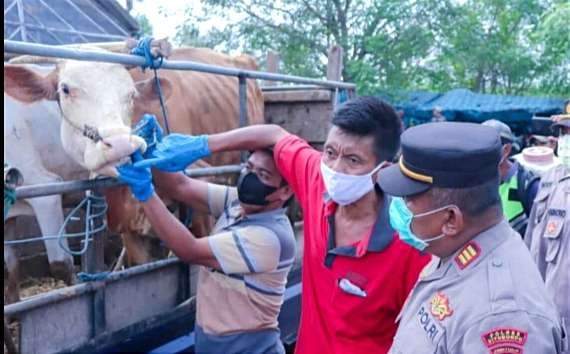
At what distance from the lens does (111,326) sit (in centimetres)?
253

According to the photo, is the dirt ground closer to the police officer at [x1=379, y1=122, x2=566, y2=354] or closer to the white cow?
the white cow

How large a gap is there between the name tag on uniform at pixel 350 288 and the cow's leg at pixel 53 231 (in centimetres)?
223

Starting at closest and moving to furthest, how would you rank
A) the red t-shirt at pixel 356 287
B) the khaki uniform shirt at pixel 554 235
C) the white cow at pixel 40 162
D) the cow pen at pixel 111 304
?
the red t-shirt at pixel 356 287 → the cow pen at pixel 111 304 → the khaki uniform shirt at pixel 554 235 → the white cow at pixel 40 162

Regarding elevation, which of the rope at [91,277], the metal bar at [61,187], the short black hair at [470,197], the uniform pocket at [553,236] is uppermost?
the short black hair at [470,197]

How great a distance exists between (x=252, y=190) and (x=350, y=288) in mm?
601

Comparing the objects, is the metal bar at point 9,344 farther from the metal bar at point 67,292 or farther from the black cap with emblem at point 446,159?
the black cap with emblem at point 446,159

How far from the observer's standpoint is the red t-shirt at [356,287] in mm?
1968

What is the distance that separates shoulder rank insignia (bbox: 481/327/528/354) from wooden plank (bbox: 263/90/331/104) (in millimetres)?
3193

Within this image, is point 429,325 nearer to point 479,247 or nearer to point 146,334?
point 479,247

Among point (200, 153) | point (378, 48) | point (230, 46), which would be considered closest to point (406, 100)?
point (378, 48)

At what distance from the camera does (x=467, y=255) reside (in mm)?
1508

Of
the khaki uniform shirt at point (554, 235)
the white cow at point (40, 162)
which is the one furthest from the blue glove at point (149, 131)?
the khaki uniform shirt at point (554, 235)

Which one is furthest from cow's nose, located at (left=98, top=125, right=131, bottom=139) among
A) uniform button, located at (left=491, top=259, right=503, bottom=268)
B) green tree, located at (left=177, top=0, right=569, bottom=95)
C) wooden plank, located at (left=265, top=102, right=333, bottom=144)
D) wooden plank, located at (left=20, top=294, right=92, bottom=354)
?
green tree, located at (left=177, top=0, right=569, bottom=95)

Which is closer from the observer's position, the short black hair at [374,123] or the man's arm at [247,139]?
the short black hair at [374,123]
